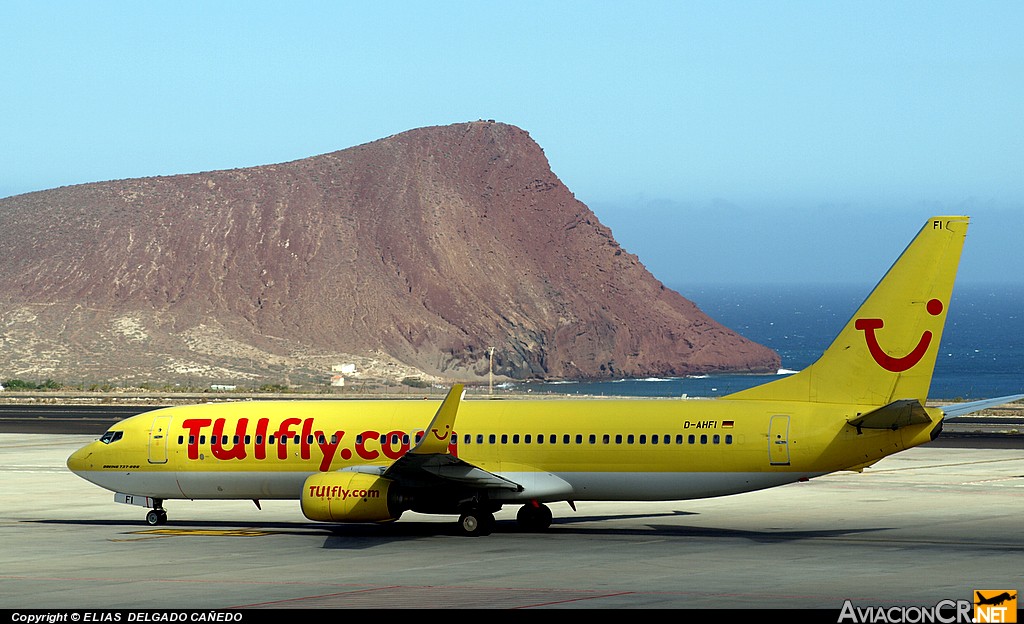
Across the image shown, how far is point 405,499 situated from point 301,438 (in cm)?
390

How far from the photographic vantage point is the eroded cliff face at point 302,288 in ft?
562

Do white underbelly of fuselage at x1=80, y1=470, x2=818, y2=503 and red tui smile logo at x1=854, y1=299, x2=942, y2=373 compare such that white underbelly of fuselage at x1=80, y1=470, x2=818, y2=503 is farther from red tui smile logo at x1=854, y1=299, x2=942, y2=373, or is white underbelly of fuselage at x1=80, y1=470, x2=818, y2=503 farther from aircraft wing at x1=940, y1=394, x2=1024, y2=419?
aircraft wing at x1=940, y1=394, x2=1024, y2=419

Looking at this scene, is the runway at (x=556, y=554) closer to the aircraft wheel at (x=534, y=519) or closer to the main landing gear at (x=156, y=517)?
the main landing gear at (x=156, y=517)

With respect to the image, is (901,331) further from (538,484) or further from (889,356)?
(538,484)

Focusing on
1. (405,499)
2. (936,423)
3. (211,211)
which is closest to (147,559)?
(405,499)

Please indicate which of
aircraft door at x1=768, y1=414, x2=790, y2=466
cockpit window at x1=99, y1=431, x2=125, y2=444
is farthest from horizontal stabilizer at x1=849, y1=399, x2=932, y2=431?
cockpit window at x1=99, y1=431, x2=125, y2=444

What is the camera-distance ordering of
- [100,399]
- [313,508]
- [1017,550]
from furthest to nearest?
1. [100,399]
2. [313,508]
3. [1017,550]

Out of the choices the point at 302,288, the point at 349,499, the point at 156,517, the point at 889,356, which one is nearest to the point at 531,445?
the point at 349,499

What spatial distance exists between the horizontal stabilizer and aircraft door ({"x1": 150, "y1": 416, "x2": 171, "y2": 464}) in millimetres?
17853

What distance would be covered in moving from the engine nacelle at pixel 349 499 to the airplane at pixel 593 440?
0.03 metres

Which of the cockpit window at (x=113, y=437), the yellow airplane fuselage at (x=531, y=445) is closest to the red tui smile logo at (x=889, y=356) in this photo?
the yellow airplane fuselage at (x=531, y=445)

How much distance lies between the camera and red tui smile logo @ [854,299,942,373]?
32719 millimetres

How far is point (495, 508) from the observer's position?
34.7m

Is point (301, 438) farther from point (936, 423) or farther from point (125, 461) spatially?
point (936, 423)
